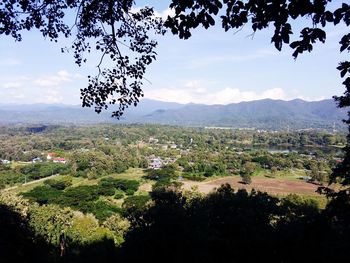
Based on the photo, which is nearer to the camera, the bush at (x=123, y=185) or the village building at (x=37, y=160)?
the bush at (x=123, y=185)

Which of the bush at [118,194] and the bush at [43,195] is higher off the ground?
the bush at [43,195]

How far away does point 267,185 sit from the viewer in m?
52.4

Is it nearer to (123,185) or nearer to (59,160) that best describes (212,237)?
Answer: (123,185)

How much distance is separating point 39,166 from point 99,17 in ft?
215

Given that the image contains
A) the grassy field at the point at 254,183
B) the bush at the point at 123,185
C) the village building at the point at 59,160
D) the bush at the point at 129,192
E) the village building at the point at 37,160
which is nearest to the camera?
the bush at the point at 129,192

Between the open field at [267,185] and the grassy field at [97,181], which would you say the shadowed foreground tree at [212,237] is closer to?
the open field at [267,185]

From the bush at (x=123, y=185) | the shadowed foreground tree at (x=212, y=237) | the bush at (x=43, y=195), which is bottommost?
the bush at (x=123, y=185)

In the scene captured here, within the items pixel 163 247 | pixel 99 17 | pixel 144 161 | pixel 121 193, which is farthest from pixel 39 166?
pixel 99 17

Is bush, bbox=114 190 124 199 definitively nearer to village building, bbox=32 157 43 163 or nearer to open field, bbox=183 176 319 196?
open field, bbox=183 176 319 196

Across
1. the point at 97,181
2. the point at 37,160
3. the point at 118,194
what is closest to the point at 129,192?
the point at 118,194

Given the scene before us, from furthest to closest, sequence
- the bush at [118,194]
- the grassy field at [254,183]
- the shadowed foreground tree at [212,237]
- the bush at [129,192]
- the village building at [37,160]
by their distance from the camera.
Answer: the village building at [37,160]
the grassy field at [254,183]
the bush at [129,192]
the bush at [118,194]
the shadowed foreground tree at [212,237]

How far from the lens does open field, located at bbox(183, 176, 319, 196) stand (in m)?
48.1

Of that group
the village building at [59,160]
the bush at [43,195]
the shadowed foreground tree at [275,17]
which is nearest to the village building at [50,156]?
the village building at [59,160]

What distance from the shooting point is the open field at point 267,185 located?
48125mm
